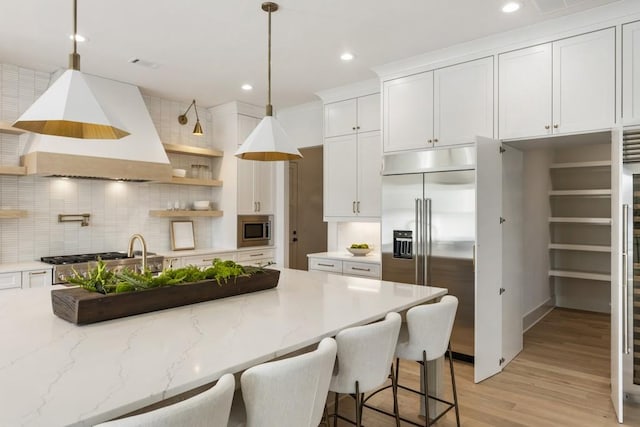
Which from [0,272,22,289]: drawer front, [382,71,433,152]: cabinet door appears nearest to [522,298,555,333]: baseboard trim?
[382,71,433,152]: cabinet door

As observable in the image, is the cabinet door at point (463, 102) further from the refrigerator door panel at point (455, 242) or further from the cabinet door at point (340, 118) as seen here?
the cabinet door at point (340, 118)

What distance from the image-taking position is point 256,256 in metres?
5.61

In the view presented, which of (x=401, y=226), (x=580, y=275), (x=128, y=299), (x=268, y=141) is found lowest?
(x=580, y=275)

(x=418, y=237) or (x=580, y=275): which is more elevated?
(x=418, y=237)

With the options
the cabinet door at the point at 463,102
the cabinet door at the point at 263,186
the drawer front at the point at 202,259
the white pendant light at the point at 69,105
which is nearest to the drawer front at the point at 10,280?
the drawer front at the point at 202,259

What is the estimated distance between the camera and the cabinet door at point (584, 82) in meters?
2.91

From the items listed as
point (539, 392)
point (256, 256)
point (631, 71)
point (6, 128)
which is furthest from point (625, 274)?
point (6, 128)

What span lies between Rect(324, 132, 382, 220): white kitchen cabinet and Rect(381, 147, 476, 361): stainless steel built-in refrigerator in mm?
471

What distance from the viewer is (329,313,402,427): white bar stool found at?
67.7 inches

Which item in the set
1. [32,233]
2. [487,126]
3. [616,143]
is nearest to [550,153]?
[487,126]

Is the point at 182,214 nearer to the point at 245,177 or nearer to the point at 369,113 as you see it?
the point at 245,177

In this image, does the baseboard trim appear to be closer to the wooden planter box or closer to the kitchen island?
the kitchen island

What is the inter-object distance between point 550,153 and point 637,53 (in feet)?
9.23

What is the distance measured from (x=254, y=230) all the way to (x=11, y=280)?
8.90 ft
